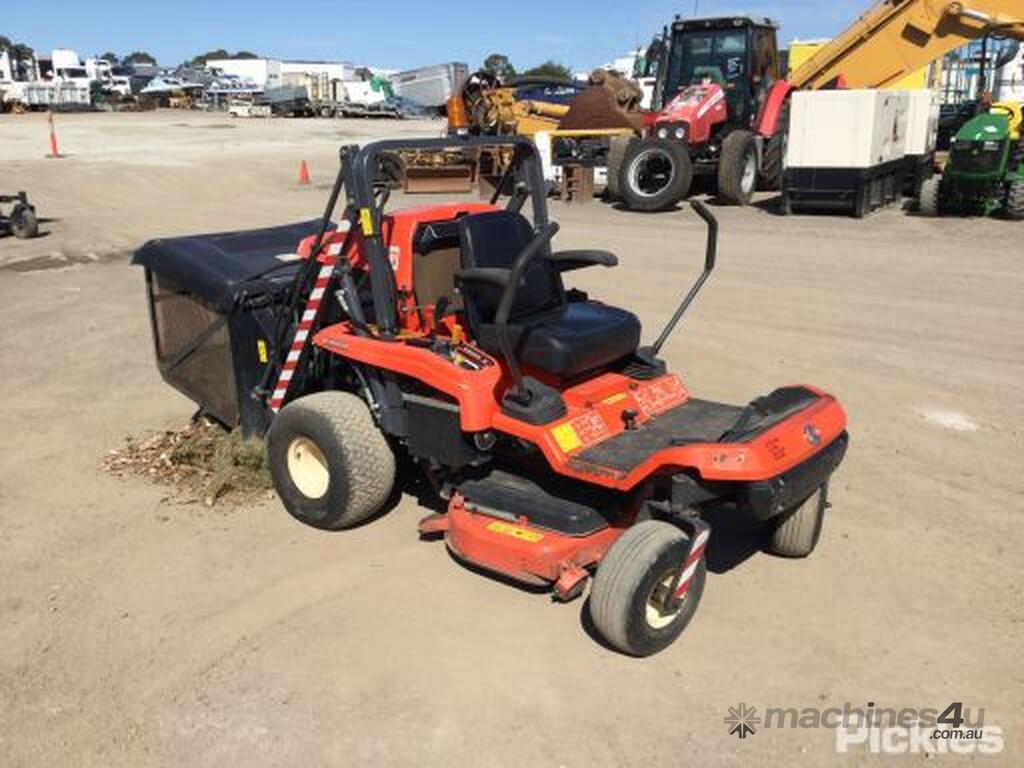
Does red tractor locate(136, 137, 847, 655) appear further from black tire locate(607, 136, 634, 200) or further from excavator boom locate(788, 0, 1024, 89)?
excavator boom locate(788, 0, 1024, 89)

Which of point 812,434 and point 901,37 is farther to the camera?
point 901,37

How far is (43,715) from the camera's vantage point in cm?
333

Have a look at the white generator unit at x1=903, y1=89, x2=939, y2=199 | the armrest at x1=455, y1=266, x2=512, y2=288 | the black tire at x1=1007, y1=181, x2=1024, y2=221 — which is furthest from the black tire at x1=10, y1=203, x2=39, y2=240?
the black tire at x1=1007, y1=181, x2=1024, y2=221

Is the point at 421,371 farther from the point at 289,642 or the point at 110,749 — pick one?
the point at 110,749

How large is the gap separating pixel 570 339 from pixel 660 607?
1.14 meters

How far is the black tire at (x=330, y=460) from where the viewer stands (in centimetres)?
444

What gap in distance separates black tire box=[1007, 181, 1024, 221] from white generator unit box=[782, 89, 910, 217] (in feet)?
5.76

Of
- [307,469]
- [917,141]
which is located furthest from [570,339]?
[917,141]

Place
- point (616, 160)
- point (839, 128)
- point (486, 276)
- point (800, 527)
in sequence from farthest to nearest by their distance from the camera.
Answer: point (616, 160) → point (839, 128) → point (800, 527) → point (486, 276)

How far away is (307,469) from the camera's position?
4.70 meters

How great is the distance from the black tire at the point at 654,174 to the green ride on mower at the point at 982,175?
3403 mm

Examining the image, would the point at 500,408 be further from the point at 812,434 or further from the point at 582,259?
the point at 812,434

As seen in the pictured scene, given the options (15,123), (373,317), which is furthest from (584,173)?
(15,123)

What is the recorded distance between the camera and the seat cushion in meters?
4.00
